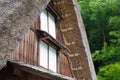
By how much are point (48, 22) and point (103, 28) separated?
58.0 feet

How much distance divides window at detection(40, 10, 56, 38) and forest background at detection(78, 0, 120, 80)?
14073 millimetres

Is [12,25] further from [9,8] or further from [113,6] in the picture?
[113,6]

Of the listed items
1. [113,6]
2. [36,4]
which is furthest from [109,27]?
[36,4]

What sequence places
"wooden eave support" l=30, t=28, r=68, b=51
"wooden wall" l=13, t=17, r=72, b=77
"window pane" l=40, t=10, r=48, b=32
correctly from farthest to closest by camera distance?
1. "window pane" l=40, t=10, r=48, b=32
2. "wooden eave support" l=30, t=28, r=68, b=51
3. "wooden wall" l=13, t=17, r=72, b=77

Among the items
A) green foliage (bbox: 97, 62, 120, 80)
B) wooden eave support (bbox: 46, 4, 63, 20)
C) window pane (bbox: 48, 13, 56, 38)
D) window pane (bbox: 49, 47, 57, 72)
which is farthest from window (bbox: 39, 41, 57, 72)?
green foliage (bbox: 97, 62, 120, 80)

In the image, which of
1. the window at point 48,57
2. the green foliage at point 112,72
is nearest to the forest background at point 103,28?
the green foliage at point 112,72

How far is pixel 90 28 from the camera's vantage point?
79.5 feet

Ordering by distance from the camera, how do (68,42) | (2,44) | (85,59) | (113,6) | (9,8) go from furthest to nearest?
(113,6) → (68,42) → (85,59) → (9,8) → (2,44)

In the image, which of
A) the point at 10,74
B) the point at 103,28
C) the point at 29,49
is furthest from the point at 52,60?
the point at 103,28

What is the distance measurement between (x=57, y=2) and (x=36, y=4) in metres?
3.31

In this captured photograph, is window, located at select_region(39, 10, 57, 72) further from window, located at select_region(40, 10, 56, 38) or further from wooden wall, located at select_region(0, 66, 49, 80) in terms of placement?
wooden wall, located at select_region(0, 66, 49, 80)

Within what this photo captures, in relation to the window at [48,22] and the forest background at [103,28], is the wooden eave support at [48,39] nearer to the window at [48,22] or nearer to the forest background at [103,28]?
the window at [48,22]

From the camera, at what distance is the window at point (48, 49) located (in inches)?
219

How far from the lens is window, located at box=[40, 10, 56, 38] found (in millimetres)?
5840
